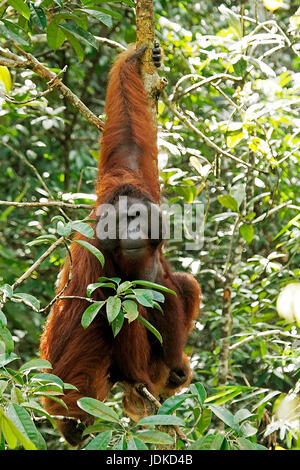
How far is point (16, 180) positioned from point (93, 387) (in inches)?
115

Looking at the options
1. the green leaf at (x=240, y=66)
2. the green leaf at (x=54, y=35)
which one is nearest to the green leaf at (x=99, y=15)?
the green leaf at (x=54, y=35)

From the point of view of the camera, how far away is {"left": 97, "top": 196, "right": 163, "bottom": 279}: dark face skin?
10.7 feet

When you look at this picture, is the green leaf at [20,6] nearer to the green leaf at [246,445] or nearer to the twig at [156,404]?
the twig at [156,404]

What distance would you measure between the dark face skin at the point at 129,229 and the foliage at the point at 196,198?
0.15m

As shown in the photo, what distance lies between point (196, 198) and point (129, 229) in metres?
2.21

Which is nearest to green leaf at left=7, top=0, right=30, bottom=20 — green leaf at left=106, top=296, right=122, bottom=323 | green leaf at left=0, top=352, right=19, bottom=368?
green leaf at left=106, top=296, right=122, bottom=323

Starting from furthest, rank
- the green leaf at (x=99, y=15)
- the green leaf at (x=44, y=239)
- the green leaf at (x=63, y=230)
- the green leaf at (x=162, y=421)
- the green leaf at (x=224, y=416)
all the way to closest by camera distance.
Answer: the green leaf at (x=99, y=15), the green leaf at (x=44, y=239), the green leaf at (x=63, y=230), the green leaf at (x=224, y=416), the green leaf at (x=162, y=421)

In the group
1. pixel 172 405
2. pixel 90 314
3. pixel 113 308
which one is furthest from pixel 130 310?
pixel 172 405

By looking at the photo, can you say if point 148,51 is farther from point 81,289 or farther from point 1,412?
point 1,412

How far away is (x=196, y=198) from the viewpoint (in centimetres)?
540

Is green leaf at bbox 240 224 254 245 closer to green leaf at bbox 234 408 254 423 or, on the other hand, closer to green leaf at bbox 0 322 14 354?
green leaf at bbox 234 408 254 423

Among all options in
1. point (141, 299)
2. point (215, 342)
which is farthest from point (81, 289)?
point (215, 342)

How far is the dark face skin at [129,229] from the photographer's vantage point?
327 cm
